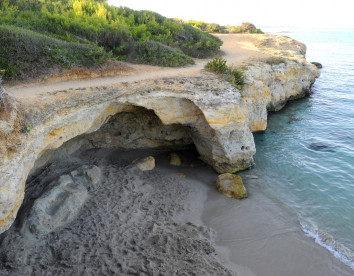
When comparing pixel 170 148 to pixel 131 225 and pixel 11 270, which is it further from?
pixel 11 270

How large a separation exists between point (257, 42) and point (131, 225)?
27.0 meters

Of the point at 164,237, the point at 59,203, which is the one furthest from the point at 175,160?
the point at 59,203

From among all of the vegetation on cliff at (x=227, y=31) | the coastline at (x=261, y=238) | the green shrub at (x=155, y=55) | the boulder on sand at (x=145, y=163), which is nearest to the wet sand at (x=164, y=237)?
the coastline at (x=261, y=238)

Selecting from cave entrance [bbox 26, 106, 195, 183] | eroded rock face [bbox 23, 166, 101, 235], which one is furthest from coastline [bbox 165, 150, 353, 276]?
eroded rock face [bbox 23, 166, 101, 235]

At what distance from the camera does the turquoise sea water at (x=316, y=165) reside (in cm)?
1048

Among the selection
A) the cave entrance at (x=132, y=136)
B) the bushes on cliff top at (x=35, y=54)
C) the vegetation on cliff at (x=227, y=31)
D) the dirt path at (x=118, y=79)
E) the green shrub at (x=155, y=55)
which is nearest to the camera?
the dirt path at (x=118, y=79)

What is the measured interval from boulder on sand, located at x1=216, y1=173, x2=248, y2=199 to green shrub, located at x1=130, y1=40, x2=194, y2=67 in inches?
310

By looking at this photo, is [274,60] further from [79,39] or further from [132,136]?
[79,39]

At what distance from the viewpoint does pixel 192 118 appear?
42.1 feet

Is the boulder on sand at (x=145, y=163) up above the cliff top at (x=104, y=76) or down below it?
below

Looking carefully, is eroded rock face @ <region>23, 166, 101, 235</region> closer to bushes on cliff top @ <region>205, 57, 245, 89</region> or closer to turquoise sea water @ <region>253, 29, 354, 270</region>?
turquoise sea water @ <region>253, 29, 354, 270</region>

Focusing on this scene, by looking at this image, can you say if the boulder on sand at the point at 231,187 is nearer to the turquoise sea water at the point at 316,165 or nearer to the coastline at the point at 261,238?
the coastline at the point at 261,238

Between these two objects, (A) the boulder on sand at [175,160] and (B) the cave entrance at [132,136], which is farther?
(A) the boulder on sand at [175,160]

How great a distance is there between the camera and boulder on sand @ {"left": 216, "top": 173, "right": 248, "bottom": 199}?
1195 centimetres
